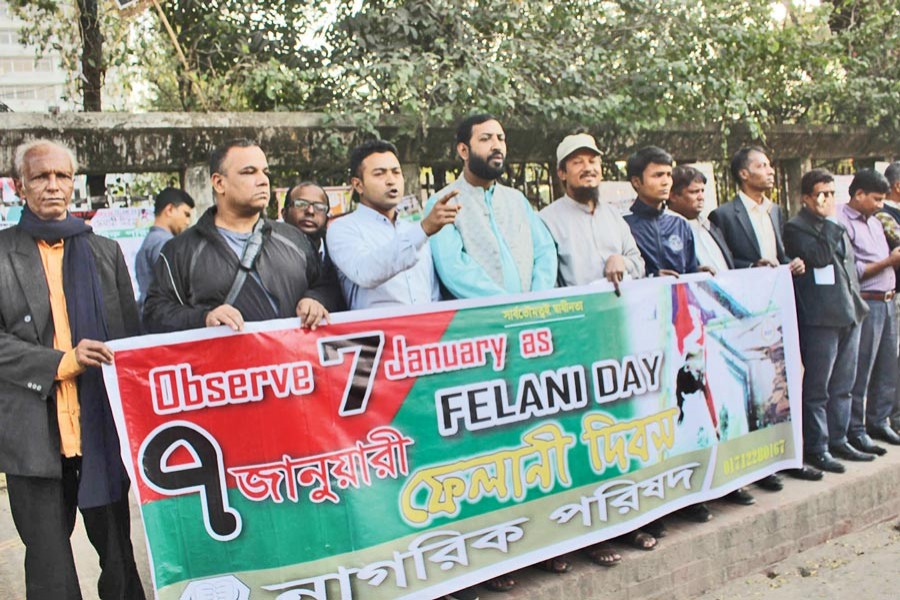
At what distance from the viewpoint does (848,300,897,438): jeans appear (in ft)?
17.8

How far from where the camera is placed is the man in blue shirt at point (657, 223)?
4.54 m

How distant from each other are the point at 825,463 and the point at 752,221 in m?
1.47

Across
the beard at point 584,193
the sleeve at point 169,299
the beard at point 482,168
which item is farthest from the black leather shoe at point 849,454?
the sleeve at point 169,299

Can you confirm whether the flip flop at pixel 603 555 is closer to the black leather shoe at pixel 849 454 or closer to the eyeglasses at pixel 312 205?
the black leather shoe at pixel 849 454

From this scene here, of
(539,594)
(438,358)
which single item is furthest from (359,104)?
(539,594)

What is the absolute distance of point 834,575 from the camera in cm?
419

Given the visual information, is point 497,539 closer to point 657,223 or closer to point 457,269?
point 457,269

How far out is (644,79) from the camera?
783 cm

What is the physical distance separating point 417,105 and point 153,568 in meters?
4.68

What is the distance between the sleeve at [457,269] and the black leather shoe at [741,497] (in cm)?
178

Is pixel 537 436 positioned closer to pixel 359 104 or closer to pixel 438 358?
pixel 438 358

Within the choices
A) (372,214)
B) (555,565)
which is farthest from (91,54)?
(555,565)

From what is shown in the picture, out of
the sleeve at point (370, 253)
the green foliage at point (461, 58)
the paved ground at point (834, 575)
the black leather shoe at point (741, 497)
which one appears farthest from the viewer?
the green foliage at point (461, 58)

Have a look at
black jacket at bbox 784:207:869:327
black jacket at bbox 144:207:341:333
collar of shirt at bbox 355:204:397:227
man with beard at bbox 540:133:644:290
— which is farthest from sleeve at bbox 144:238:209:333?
black jacket at bbox 784:207:869:327
